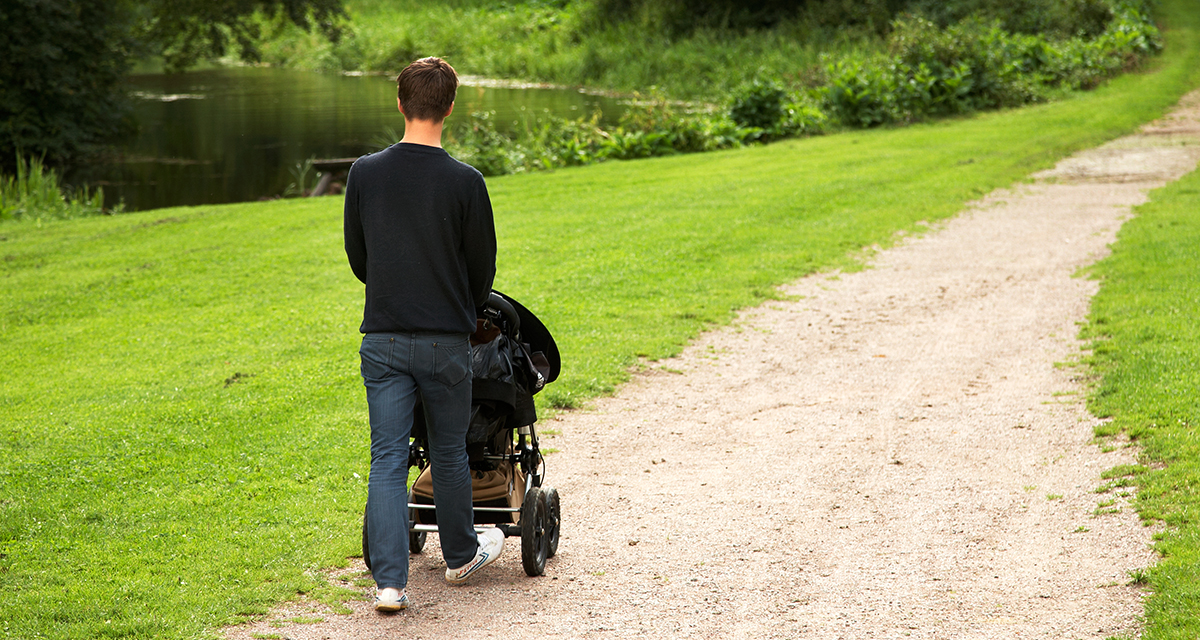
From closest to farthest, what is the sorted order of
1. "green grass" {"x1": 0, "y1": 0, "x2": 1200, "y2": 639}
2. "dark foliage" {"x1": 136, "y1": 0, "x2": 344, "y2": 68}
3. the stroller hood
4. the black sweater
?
the black sweater < the stroller hood < "green grass" {"x1": 0, "y1": 0, "x2": 1200, "y2": 639} < "dark foliage" {"x1": 136, "y1": 0, "x2": 344, "y2": 68}

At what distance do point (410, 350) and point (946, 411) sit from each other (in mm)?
4229

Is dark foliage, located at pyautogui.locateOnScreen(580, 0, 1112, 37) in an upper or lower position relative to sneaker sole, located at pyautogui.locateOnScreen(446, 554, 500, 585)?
upper

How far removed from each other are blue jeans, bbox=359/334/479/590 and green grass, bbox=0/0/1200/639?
2.41 ft

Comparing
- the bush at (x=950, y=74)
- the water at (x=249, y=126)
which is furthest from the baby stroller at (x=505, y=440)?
the bush at (x=950, y=74)

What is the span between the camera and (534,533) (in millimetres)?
4336

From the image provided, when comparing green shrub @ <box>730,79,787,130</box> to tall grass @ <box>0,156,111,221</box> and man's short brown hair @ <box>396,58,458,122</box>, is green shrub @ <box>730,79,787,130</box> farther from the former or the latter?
man's short brown hair @ <box>396,58,458,122</box>

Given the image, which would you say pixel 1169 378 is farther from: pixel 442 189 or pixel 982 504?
pixel 442 189

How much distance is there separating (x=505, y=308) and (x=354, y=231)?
0.66m

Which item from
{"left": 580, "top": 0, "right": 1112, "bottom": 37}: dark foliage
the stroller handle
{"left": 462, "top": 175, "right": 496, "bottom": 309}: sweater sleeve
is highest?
{"left": 580, "top": 0, "right": 1112, "bottom": 37}: dark foliage

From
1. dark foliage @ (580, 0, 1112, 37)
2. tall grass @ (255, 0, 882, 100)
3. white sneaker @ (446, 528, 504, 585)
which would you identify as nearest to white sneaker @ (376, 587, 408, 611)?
white sneaker @ (446, 528, 504, 585)

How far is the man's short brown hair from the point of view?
3.80m

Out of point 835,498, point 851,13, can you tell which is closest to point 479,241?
point 835,498

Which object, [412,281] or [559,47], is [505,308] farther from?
[559,47]

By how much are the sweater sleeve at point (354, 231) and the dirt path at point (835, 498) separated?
1362 mm
